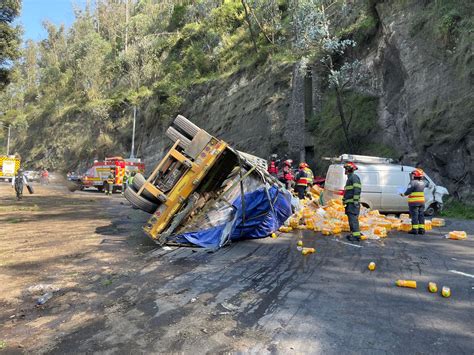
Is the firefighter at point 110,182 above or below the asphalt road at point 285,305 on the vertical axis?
below

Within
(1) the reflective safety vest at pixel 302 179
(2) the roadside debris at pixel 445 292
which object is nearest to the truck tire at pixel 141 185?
(2) the roadside debris at pixel 445 292

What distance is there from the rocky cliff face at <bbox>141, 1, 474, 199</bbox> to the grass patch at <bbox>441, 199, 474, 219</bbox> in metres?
0.39

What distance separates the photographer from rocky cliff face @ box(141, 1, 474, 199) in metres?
15.8

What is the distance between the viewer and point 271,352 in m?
3.79

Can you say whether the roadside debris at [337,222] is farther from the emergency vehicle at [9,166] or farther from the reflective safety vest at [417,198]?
the emergency vehicle at [9,166]

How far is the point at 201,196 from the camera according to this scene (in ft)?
31.4

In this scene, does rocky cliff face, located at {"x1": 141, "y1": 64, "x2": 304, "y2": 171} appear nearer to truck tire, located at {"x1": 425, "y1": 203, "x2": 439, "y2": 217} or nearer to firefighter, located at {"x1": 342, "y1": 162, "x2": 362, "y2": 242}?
truck tire, located at {"x1": 425, "y1": 203, "x2": 439, "y2": 217}

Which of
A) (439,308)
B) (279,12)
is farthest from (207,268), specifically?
(279,12)

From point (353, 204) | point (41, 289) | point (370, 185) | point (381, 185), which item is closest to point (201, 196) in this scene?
point (353, 204)

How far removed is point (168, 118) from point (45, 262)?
3150 centimetres

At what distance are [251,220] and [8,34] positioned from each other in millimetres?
13317

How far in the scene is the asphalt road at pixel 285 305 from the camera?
3994 mm

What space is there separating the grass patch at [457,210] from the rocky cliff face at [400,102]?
39 cm

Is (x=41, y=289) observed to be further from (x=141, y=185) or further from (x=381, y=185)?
(x=381, y=185)
